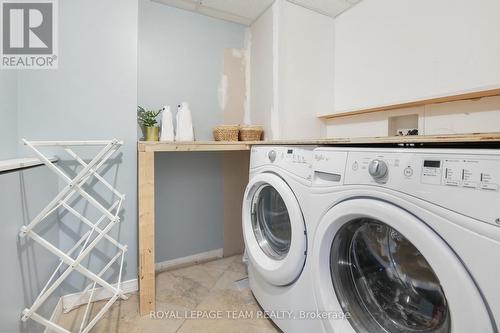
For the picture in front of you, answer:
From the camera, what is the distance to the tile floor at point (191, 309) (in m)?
1.25

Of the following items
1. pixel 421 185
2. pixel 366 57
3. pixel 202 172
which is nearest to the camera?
pixel 421 185

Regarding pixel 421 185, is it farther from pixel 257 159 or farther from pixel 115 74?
pixel 115 74

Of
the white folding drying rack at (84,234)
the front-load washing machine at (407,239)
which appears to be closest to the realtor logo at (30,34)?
the white folding drying rack at (84,234)

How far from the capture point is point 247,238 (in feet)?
4.48

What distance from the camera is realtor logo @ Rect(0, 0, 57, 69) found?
1215 mm

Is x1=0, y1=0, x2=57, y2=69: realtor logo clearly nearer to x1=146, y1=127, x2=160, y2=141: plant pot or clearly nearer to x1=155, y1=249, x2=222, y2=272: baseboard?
x1=146, y1=127, x2=160, y2=141: plant pot

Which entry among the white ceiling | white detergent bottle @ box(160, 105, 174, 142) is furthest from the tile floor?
the white ceiling

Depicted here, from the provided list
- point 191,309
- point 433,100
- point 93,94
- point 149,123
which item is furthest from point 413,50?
point 191,309

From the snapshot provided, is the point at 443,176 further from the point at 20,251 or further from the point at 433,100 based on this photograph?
the point at 20,251

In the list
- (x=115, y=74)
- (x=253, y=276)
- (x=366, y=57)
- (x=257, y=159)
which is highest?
(x=366, y=57)

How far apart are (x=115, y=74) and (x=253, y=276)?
1443 millimetres

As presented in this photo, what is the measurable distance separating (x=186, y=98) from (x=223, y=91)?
33cm

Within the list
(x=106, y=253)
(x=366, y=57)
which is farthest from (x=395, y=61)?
(x=106, y=253)

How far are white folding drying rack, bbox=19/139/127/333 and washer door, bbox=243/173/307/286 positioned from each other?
2.17 ft
